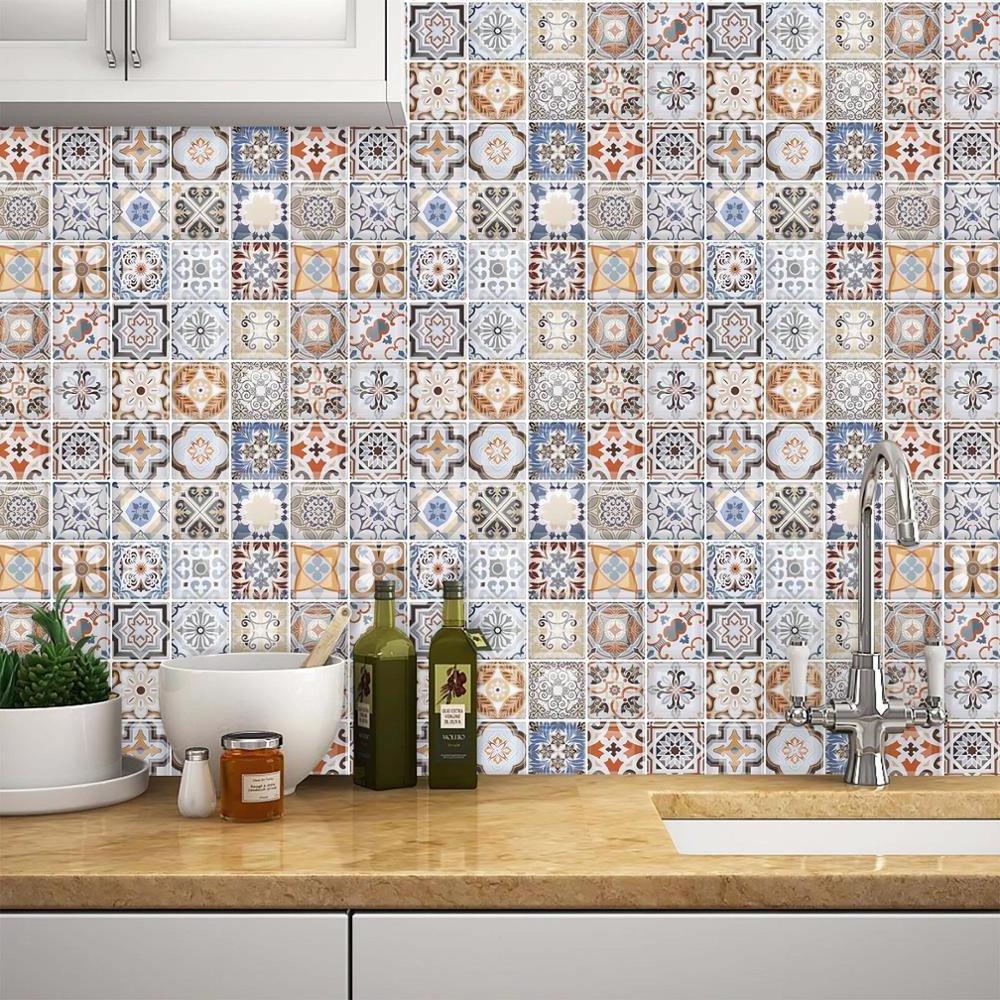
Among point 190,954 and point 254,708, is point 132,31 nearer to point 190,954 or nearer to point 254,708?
point 254,708

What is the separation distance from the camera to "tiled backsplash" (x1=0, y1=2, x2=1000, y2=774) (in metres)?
1.83

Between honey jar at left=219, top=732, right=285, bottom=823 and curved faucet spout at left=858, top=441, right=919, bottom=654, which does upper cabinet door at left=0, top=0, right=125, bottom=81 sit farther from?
curved faucet spout at left=858, top=441, right=919, bottom=654

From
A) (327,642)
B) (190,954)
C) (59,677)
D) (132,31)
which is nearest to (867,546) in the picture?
(327,642)

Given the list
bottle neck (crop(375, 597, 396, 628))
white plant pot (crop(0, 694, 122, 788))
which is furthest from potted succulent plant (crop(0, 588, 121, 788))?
bottle neck (crop(375, 597, 396, 628))

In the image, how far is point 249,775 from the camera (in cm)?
152

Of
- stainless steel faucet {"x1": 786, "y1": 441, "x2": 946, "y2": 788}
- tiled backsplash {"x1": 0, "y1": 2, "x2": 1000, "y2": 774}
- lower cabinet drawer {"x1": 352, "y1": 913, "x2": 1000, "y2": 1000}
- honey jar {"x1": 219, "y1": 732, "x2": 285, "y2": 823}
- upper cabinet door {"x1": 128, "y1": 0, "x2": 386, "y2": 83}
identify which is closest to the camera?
lower cabinet drawer {"x1": 352, "y1": 913, "x2": 1000, "y2": 1000}

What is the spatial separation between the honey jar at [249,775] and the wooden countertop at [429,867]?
0.08ft

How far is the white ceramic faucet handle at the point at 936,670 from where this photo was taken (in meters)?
1.77

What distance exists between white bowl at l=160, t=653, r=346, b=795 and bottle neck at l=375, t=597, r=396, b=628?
11 centimetres

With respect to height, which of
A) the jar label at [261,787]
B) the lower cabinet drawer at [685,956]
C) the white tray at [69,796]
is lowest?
the lower cabinet drawer at [685,956]

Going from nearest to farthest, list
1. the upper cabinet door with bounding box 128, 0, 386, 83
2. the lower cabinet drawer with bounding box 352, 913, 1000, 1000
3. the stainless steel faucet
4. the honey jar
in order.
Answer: the lower cabinet drawer with bounding box 352, 913, 1000, 1000, the honey jar, the upper cabinet door with bounding box 128, 0, 386, 83, the stainless steel faucet

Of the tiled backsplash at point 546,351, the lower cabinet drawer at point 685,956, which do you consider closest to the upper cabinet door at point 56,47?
the tiled backsplash at point 546,351

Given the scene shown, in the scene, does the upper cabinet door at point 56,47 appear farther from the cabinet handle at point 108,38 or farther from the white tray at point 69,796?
the white tray at point 69,796

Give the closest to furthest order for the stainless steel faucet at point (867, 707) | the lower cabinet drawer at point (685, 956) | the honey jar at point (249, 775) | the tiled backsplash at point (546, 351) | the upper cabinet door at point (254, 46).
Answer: the lower cabinet drawer at point (685, 956) < the honey jar at point (249, 775) < the upper cabinet door at point (254, 46) < the stainless steel faucet at point (867, 707) < the tiled backsplash at point (546, 351)
